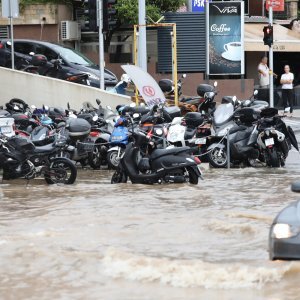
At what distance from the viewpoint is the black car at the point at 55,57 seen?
2997cm

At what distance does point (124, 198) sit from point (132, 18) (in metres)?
22.6

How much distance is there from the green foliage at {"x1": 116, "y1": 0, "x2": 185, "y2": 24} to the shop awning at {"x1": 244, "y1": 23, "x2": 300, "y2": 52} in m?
3.02

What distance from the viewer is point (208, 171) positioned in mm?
18062

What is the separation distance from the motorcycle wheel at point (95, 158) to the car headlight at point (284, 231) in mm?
10376

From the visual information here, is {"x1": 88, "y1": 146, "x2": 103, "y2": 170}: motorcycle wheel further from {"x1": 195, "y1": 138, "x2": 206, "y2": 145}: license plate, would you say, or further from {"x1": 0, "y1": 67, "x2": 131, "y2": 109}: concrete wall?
{"x1": 0, "y1": 67, "x2": 131, "y2": 109}: concrete wall

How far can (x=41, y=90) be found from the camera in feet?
83.5

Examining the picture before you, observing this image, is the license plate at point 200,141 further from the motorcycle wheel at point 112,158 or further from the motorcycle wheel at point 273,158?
the motorcycle wheel at point 112,158

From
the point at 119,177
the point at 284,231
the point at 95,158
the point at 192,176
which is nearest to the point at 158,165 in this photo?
the point at 192,176

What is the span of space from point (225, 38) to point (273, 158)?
15265 millimetres

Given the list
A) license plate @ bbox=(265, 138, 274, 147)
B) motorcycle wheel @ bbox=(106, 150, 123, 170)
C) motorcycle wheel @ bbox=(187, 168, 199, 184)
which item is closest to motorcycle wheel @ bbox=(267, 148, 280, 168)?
license plate @ bbox=(265, 138, 274, 147)

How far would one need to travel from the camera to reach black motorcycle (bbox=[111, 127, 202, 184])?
15328mm

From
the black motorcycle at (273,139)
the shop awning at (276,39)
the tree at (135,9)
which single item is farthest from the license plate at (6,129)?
the shop awning at (276,39)

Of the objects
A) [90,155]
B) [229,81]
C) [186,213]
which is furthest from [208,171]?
[229,81]

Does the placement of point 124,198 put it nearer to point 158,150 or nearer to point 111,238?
point 158,150
